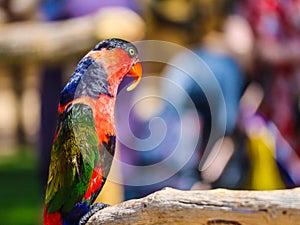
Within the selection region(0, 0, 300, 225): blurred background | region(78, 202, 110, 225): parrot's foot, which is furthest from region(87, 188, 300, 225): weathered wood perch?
region(0, 0, 300, 225): blurred background

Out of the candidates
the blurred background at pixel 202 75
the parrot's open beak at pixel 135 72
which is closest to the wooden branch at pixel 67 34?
the blurred background at pixel 202 75

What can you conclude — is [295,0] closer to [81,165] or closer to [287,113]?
[287,113]

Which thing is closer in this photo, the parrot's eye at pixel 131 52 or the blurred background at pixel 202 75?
the parrot's eye at pixel 131 52

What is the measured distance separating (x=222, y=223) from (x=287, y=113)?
221cm

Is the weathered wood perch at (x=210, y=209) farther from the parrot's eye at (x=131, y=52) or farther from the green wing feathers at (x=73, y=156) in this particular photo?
the parrot's eye at (x=131, y=52)

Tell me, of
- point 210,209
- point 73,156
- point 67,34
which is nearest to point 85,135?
point 73,156

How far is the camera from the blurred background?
8.92ft

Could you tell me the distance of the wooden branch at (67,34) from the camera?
3133mm

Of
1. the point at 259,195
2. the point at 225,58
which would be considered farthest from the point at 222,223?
the point at 225,58

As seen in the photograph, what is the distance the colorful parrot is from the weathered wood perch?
0.04 m

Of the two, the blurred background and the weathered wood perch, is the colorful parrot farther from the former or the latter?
the blurred background

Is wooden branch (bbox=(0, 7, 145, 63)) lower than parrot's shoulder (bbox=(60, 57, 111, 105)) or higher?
lower

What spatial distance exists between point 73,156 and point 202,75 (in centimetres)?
146

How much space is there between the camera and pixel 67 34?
10.8ft
